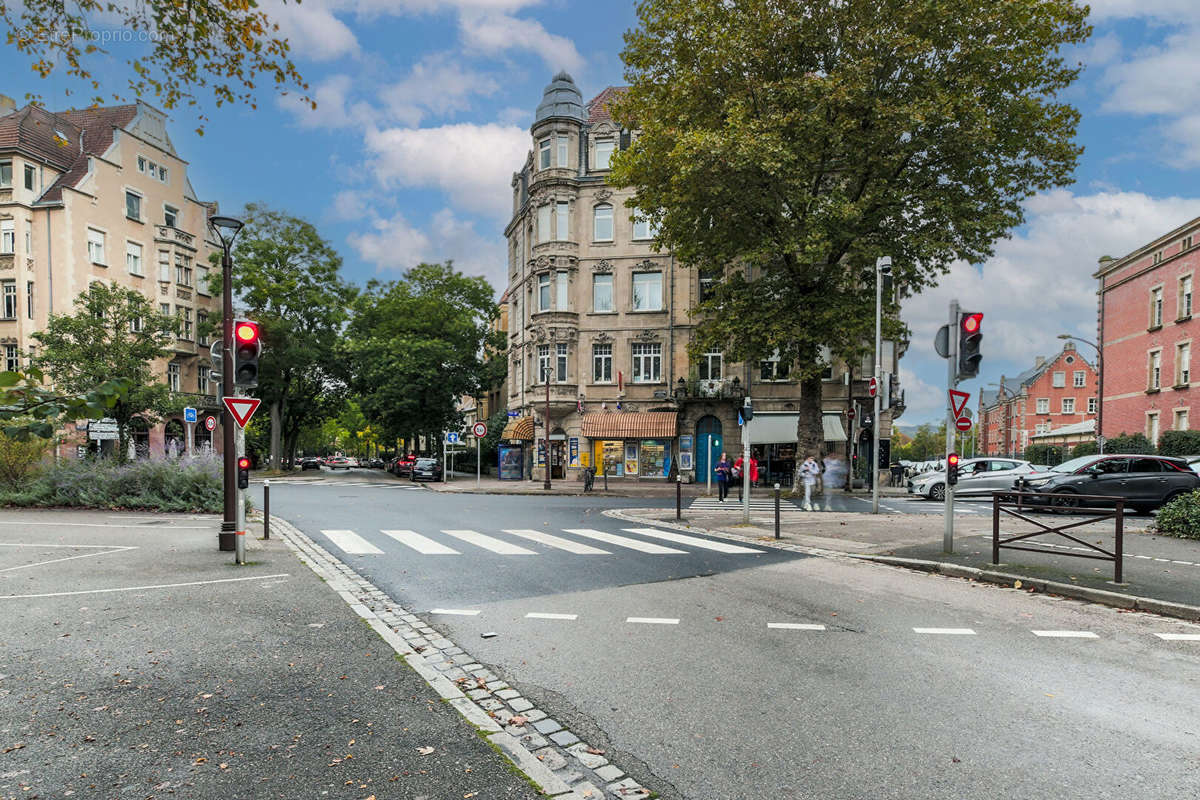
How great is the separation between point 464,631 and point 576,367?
29.2m

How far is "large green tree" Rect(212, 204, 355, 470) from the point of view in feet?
156

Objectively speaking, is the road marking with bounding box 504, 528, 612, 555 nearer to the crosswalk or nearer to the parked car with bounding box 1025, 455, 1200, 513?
the crosswalk

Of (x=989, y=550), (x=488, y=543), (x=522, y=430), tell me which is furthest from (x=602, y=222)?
(x=989, y=550)

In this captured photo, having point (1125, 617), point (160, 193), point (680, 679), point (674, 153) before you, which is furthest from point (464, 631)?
point (160, 193)

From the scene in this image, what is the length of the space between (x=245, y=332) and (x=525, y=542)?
5854 mm

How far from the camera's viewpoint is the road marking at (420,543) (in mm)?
11594

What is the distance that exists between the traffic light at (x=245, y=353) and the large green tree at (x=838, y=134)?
48.8 ft

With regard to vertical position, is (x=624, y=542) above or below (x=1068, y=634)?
below

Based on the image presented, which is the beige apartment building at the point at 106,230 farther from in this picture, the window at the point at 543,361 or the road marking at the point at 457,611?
the road marking at the point at 457,611

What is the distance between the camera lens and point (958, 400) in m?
10.8

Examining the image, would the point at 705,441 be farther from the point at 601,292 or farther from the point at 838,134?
the point at 838,134

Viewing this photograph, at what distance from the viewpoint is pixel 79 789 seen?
137 inches

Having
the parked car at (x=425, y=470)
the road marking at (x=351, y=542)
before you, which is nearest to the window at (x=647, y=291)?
the parked car at (x=425, y=470)

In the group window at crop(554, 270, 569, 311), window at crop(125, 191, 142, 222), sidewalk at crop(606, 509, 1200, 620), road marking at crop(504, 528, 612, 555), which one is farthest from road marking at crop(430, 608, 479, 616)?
window at crop(125, 191, 142, 222)
